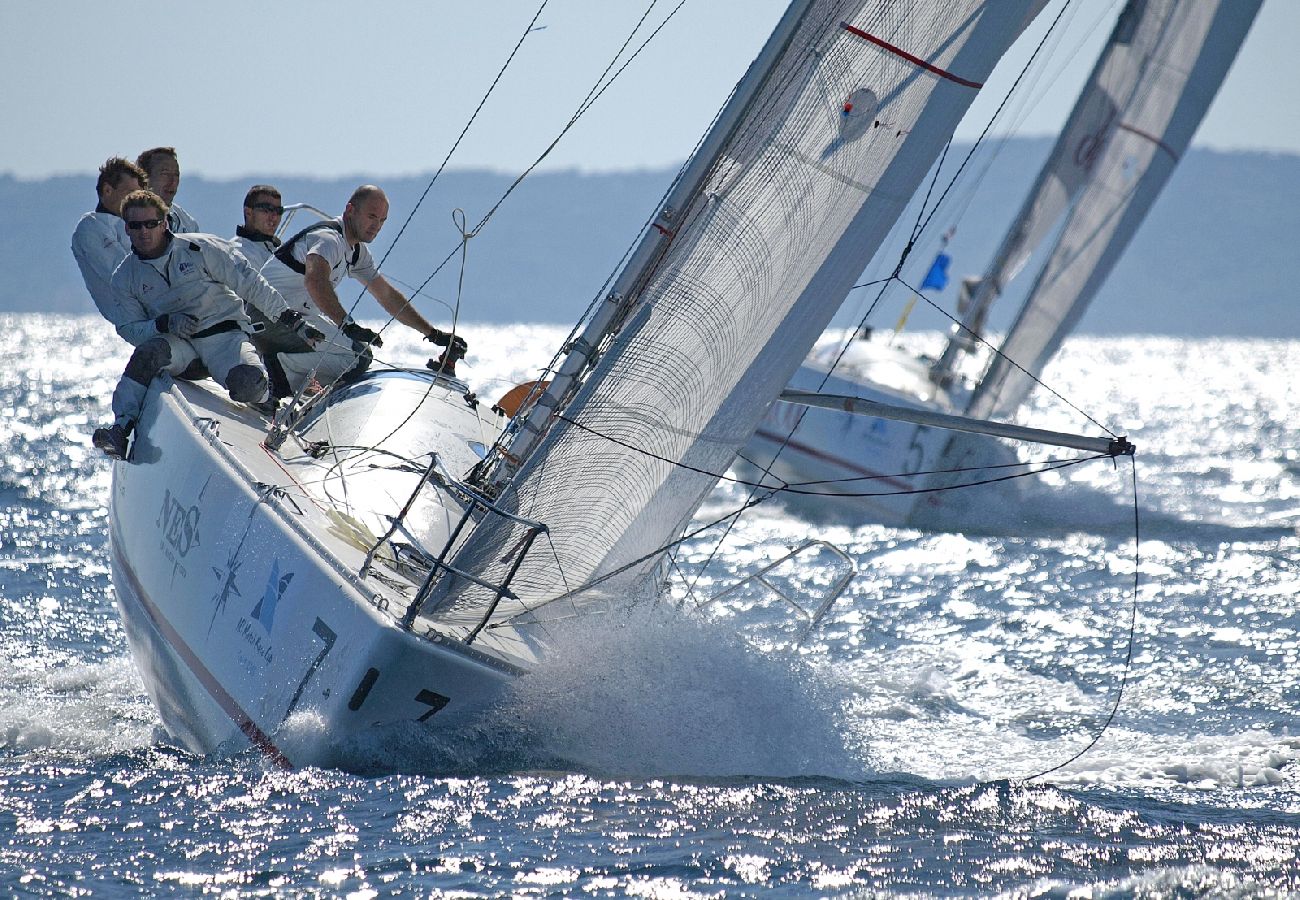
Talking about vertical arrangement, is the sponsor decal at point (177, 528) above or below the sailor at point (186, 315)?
below

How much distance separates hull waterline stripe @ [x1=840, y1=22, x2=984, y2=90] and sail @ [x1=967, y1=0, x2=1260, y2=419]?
283 inches

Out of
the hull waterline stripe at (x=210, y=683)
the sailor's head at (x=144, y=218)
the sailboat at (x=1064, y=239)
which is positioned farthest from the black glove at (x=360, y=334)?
the sailboat at (x=1064, y=239)

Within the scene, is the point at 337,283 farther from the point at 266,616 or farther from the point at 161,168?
the point at 266,616

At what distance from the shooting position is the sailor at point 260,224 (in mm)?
6484

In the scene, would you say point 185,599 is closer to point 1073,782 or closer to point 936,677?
point 1073,782

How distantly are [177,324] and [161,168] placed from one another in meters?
0.81

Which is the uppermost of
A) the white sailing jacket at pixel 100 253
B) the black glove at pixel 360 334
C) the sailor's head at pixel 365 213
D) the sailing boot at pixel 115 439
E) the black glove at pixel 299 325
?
the sailor's head at pixel 365 213

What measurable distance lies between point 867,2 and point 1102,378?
49.5m

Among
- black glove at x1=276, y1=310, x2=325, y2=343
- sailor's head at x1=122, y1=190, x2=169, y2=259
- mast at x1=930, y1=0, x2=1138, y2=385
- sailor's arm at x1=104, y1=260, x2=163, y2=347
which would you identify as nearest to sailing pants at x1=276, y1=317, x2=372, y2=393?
black glove at x1=276, y1=310, x2=325, y2=343

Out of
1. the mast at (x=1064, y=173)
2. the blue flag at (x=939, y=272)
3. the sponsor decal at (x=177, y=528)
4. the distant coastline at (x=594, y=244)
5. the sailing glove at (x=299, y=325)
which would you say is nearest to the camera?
the sponsor decal at (x=177, y=528)

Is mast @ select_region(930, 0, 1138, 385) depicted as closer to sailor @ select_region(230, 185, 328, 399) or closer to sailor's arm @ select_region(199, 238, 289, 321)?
sailor @ select_region(230, 185, 328, 399)

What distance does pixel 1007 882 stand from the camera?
12.8 ft

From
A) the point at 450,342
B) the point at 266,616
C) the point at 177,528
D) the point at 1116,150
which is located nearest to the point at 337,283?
the point at 450,342

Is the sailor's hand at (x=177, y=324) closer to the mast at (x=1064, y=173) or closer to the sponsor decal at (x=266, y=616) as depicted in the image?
the sponsor decal at (x=266, y=616)
